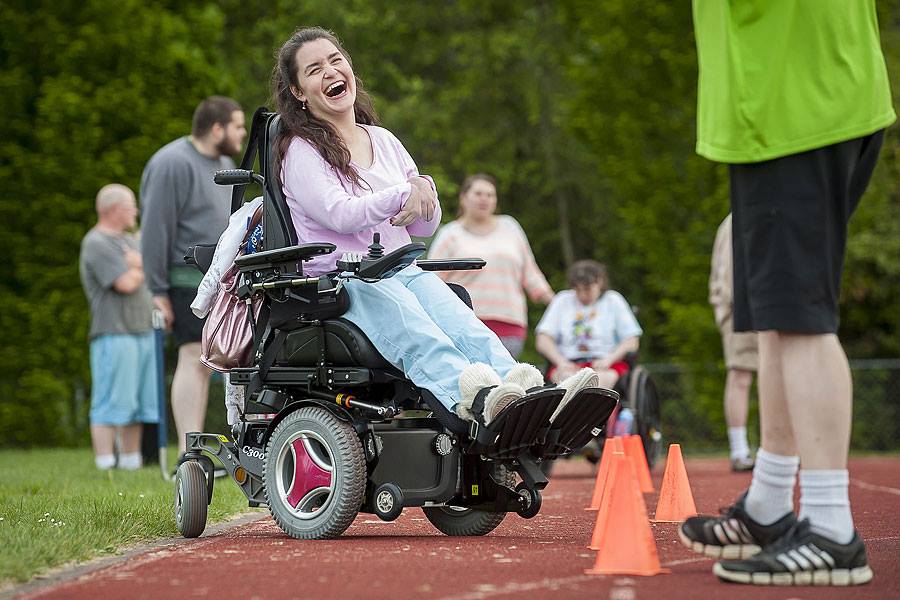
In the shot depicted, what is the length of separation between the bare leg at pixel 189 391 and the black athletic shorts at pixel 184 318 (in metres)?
0.05

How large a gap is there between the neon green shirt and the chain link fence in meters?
11.7

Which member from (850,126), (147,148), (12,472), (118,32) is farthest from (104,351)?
(850,126)

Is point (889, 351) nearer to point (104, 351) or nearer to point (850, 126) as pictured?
point (104, 351)

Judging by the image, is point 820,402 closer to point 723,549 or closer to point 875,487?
point 723,549

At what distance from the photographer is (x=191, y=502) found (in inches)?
A: 209

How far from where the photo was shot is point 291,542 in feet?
16.5

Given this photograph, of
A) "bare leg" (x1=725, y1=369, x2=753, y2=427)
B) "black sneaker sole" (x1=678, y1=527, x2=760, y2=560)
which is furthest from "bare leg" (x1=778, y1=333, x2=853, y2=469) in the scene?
"bare leg" (x1=725, y1=369, x2=753, y2=427)

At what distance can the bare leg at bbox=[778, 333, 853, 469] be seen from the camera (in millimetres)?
4031

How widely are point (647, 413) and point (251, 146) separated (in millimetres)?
5327

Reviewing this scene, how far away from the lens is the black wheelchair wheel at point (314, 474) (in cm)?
500

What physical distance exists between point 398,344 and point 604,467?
6.21ft

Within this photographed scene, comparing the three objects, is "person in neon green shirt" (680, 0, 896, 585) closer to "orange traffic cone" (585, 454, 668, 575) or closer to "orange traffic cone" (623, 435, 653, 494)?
"orange traffic cone" (585, 454, 668, 575)

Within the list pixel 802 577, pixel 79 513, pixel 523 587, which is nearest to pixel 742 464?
pixel 79 513

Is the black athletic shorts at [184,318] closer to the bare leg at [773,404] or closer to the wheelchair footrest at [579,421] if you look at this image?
the wheelchair footrest at [579,421]
